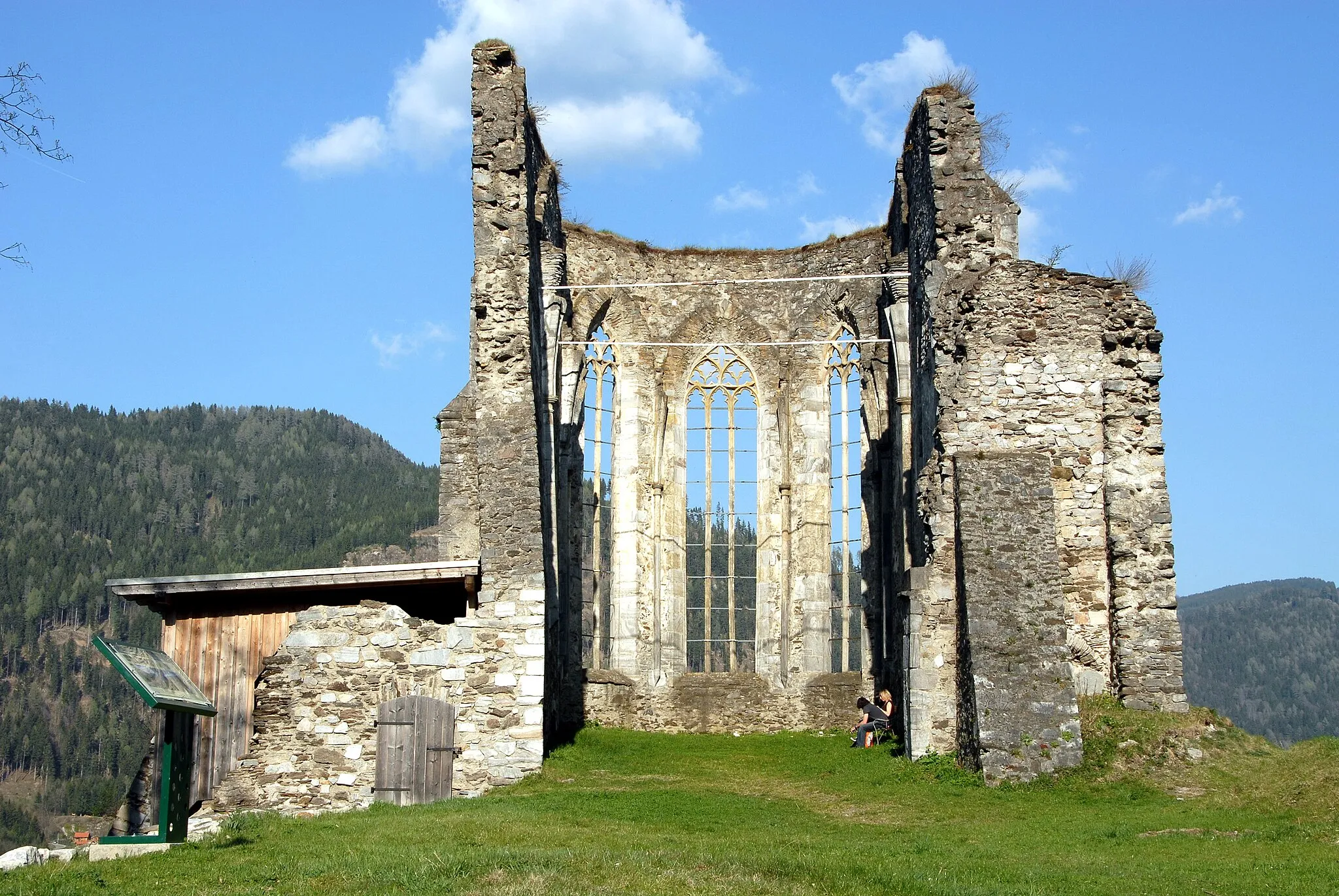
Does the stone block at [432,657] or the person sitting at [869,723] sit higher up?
the stone block at [432,657]

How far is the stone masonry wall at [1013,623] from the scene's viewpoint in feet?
46.0

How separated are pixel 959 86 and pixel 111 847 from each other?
49.0 feet

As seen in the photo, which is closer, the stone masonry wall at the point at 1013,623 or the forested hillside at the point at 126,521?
the stone masonry wall at the point at 1013,623

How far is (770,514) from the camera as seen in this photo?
25062mm

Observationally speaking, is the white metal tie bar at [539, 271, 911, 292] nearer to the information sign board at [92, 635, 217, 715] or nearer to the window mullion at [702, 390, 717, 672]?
the window mullion at [702, 390, 717, 672]

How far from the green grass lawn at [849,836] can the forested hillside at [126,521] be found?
79011mm

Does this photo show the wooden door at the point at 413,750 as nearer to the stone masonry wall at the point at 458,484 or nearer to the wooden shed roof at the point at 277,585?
the wooden shed roof at the point at 277,585

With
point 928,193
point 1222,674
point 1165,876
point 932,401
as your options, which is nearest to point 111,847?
point 1165,876

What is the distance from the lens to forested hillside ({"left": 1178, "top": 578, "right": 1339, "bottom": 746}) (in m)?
73.2


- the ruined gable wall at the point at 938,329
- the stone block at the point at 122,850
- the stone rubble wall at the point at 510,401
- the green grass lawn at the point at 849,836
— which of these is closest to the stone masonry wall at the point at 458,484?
the stone rubble wall at the point at 510,401

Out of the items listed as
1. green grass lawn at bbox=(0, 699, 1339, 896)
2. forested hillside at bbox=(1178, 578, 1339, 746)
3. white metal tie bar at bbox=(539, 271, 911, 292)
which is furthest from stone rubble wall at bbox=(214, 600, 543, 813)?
forested hillside at bbox=(1178, 578, 1339, 746)

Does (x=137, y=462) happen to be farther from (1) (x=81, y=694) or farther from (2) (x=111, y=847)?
(2) (x=111, y=847)

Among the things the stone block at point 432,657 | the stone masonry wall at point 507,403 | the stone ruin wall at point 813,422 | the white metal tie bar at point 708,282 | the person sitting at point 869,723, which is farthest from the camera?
the white metal tie bar at point 708,282

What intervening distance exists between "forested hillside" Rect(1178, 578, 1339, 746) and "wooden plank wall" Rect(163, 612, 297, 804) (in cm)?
6044
